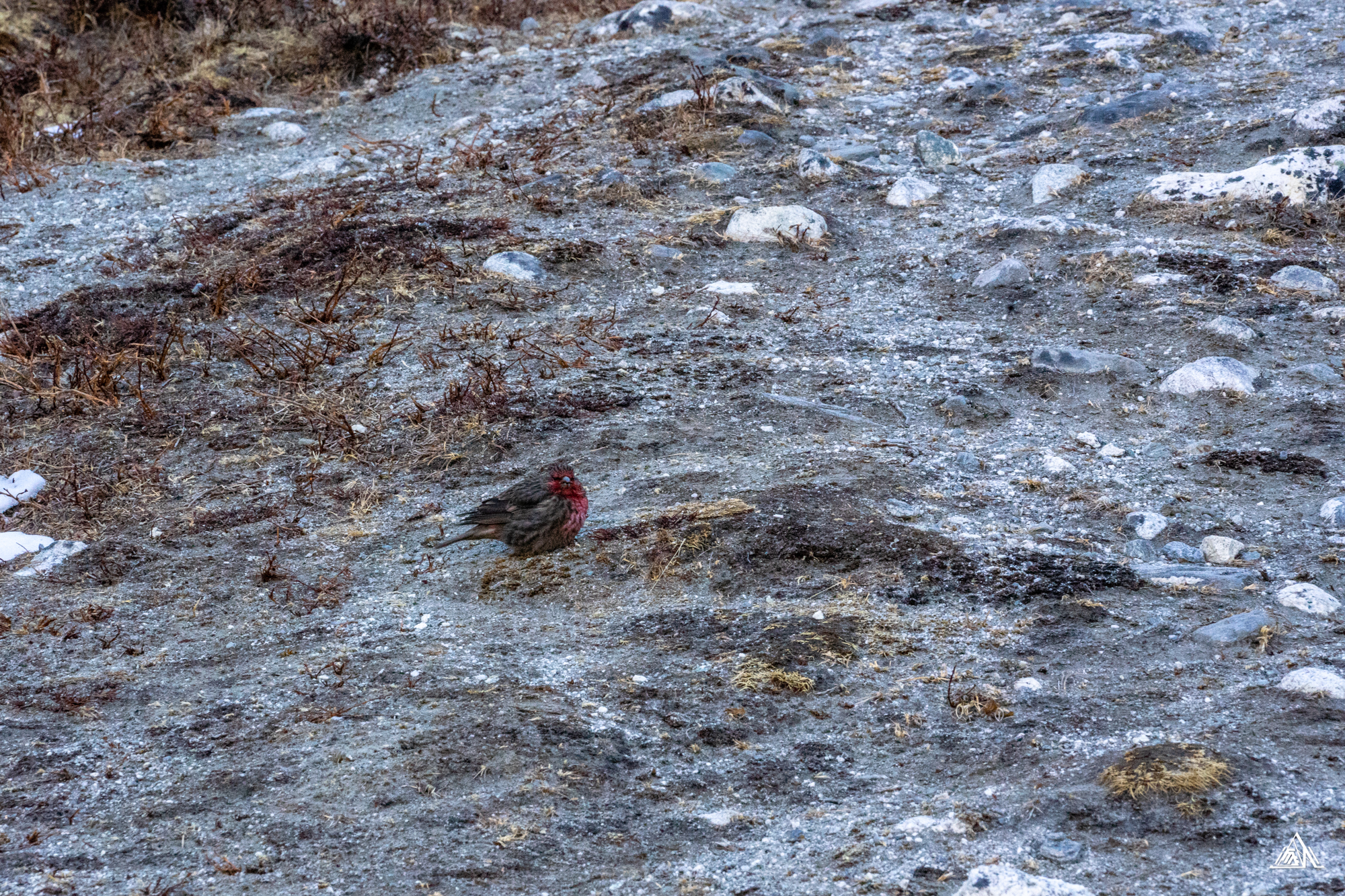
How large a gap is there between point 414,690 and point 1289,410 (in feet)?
12.9

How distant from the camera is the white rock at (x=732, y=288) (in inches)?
248

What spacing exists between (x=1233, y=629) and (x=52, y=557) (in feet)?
14.3

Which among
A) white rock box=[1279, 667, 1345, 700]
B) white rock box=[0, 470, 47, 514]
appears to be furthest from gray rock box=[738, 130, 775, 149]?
white rock box=[1279, 667, 1345, 700]

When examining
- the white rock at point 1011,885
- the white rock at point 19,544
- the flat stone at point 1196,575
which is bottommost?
the flat stone at point 1196,575

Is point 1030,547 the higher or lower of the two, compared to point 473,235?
lower

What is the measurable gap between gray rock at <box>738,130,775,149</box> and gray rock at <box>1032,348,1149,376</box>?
10.7 ft

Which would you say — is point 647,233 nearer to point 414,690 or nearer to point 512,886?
point 414,690

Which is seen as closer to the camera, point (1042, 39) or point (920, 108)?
point (920, 108)

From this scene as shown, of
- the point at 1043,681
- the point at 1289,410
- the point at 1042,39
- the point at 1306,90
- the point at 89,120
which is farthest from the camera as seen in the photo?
the point at 1042,39

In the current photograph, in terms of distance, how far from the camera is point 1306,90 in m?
7.62

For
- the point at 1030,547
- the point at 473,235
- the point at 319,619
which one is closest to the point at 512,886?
the point at 319,619

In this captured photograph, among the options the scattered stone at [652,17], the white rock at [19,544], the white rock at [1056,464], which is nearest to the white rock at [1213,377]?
the white rock at [1056,464]

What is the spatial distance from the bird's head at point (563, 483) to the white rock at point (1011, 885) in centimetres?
216

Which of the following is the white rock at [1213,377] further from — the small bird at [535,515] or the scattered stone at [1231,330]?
the small bird at [535,515]
